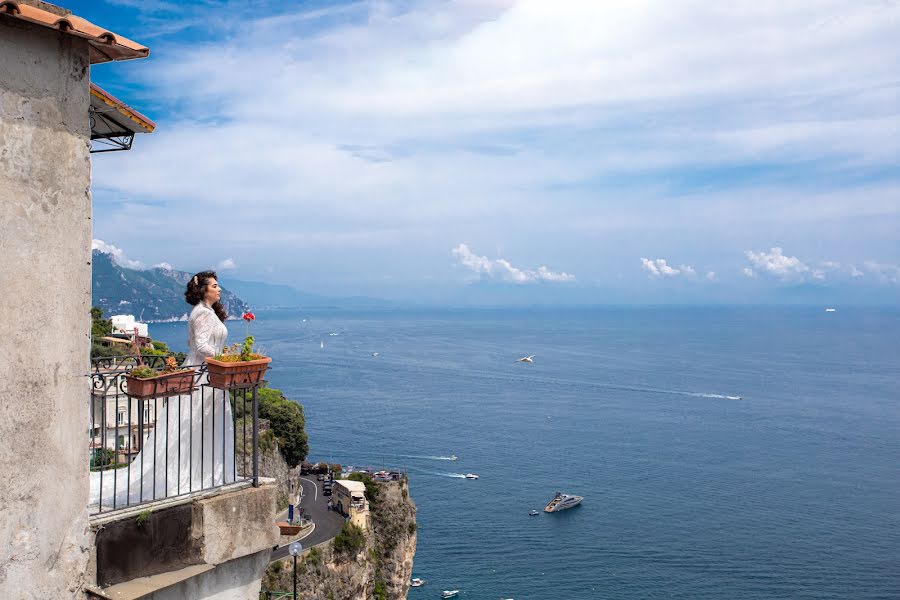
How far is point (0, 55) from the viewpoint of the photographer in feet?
11.9

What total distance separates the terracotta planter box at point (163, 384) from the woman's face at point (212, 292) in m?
0.78

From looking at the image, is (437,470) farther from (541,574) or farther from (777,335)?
(777,335)

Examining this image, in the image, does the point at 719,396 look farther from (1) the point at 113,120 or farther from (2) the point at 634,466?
(1) the point at 113,120

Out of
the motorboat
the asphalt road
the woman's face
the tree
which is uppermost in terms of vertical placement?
the woman's face

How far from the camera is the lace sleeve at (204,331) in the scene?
17.0 ft

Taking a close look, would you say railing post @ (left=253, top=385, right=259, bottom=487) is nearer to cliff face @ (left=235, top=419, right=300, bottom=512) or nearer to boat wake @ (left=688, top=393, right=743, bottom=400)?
cliff face @ (left=235, top=419, right=300, bottom=512)

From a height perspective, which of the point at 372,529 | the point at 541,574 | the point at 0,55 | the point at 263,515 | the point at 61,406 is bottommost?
the point at 541,574

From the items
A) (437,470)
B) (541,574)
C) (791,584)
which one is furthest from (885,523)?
(437,470)

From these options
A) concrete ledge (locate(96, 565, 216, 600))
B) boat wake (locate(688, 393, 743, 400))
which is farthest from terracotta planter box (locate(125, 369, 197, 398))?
boat wake (locate(688, 393, 743, 400))

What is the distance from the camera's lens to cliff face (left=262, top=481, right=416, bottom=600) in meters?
27.2

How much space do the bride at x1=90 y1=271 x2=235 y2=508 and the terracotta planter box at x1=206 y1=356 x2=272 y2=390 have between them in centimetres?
19

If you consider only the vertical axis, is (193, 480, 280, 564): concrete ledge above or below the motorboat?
above

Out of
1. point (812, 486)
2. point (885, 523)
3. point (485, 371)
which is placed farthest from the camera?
point (485, 371)

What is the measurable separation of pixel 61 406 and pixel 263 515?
1.50 metres
